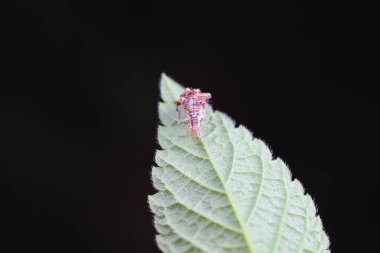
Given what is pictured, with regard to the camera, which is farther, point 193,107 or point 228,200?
point 193,107

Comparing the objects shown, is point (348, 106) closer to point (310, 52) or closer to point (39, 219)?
point (310, 52)

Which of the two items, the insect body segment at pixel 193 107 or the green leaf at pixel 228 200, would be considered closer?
the green leaf at pixel 228 200

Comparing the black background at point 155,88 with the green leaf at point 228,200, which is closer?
the green leaf at point 228,200

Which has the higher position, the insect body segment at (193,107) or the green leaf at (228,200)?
the insect body segment at (193,107)

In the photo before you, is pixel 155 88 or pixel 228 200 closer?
pixel 228 200

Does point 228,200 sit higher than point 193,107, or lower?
lower
